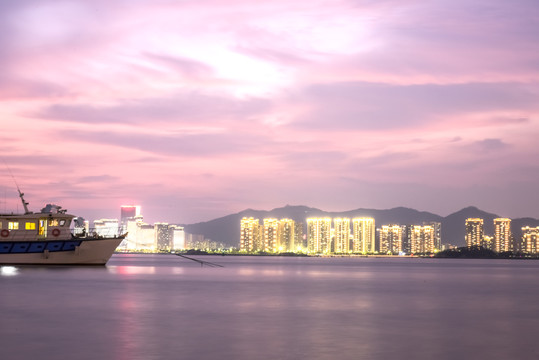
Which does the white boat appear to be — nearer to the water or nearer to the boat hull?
the boat hull

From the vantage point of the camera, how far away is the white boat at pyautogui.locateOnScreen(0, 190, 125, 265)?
3219 inches

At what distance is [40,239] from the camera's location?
8344cm

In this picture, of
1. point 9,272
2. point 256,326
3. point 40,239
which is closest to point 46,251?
point 40,239

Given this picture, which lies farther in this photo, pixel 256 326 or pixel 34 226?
pixel 34 226

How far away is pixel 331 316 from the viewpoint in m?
37.9

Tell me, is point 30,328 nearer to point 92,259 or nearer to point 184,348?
point 184,348

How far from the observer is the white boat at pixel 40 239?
81.8 m

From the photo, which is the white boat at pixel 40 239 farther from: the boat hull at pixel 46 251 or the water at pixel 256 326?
the water at pixel 256 326

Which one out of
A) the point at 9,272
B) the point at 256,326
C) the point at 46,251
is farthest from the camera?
the point at 46,251

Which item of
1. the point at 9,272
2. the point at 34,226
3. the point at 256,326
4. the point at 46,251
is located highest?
the point at 34,226

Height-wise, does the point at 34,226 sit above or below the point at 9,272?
above

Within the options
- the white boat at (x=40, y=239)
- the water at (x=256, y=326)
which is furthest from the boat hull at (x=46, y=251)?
the water at (x=256, y=326)

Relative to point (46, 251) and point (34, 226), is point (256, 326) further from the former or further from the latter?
point (46, 251)

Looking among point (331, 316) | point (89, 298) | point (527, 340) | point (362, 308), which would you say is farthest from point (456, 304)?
point (89, 298)
